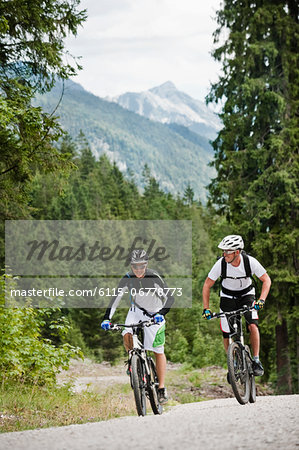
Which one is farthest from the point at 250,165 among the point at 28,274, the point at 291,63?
the point at 28,274

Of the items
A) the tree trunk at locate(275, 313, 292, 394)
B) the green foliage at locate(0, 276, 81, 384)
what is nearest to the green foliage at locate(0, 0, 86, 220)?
the green foliage at locate(0, 276, 81, 384)

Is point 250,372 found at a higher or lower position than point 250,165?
lower

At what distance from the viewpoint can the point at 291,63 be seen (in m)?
17.8

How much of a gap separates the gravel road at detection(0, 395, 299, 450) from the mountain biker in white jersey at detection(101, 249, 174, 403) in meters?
1.43

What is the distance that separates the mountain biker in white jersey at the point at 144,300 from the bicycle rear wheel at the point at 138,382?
0.32 metres

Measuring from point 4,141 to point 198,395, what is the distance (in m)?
11.9

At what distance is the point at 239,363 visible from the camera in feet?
26.1

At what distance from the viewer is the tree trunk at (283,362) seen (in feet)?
56.7

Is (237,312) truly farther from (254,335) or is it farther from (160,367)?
(160,367)

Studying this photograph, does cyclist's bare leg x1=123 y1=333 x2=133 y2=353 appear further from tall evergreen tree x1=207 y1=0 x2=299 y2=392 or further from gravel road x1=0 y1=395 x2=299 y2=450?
tall evergreen tree x1=207 y1=0 x2=299 y2=392

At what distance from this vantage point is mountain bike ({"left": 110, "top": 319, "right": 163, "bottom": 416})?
7.19m

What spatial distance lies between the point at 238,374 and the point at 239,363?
0.18 m

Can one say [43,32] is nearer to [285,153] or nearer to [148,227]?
[285,153]

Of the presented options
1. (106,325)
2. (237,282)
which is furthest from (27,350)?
(237,282)
